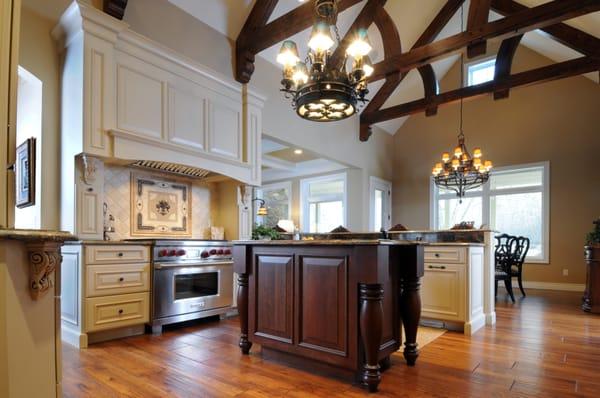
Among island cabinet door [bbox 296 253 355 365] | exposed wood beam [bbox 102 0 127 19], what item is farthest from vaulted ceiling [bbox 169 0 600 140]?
island cabinet door [bbox 296 253 355 365]

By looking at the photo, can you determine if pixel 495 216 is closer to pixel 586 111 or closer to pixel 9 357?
pixel 586 111

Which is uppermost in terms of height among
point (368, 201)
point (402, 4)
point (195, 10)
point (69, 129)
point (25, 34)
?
point (402, 4)

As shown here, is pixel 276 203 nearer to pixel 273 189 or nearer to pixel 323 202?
pixel 273 189

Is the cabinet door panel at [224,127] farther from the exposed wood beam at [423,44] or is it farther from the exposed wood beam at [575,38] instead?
the exposed wood beam at [575,38]

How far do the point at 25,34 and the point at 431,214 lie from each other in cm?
797

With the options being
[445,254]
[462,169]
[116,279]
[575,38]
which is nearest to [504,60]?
[575,38]

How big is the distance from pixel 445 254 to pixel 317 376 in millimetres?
2045

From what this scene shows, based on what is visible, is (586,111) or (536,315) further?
(586,111)

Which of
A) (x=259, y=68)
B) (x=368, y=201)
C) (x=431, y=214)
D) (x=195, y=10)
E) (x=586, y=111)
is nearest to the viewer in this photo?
(x=195, y=10)

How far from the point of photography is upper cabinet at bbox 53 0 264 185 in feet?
10.7

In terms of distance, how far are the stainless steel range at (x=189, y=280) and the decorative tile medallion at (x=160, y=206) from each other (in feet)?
2.01

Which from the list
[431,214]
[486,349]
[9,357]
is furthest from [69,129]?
[431,214]

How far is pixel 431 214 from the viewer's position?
28.5 ft

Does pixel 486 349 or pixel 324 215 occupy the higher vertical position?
pixel 324 215
